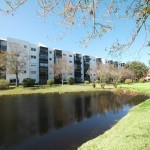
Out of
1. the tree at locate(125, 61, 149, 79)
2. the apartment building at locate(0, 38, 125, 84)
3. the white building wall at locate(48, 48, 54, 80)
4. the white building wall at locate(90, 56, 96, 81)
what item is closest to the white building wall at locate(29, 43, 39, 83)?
the apartment building at locate(0, 38, 125, 84)

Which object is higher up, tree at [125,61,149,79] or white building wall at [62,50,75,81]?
white building wall at [62,50,75,81]

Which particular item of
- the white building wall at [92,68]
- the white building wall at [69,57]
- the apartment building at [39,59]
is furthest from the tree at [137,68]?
the white building wall at [69,57]

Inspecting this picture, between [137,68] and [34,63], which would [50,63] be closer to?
[34,63]

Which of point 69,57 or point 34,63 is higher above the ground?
point 69,57

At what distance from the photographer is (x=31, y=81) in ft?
200

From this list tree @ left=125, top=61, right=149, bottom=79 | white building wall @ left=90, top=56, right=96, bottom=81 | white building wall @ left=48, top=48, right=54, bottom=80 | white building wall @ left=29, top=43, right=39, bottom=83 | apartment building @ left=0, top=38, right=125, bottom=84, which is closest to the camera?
apartment building @ left=0, top=38, right=125, bottom=84

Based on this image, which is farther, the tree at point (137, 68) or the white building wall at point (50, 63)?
the tree at point (137, 68)

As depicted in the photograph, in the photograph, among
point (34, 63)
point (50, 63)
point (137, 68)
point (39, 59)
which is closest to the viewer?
point (34, 63)

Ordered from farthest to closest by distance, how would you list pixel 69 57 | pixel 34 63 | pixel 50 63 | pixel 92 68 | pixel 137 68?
pixel 137 68, pixel 92 68, pixel 69 57, pixel 50 63, pixel 34 63

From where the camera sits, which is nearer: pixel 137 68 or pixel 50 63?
pixel 50 63

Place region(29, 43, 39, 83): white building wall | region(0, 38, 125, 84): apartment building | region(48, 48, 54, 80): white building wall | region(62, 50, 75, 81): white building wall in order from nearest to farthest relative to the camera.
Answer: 1. region(0, 38, 125, 84): apartment building
2. region(29, 43, 39, 83): white building wall
3. region(48, 48, 54, 80): white building wall
4. region(62, 50, 75, 81): white building wall

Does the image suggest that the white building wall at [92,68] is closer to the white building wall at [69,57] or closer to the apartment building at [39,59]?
the apartment building at [39,59]

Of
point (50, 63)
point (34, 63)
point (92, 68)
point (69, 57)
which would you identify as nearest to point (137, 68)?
point (92, 68)

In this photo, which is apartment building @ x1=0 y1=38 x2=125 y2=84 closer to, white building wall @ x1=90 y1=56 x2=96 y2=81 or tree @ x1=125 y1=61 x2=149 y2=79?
white building wall @ x1=90 y1=56 x2=96 y2=81
